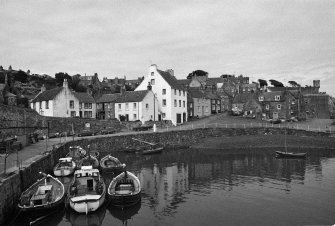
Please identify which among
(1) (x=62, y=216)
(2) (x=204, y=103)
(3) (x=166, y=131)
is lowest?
(1) (x=62, y=216)

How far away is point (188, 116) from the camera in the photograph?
278 ft

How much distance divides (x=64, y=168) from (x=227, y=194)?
64.0 ft

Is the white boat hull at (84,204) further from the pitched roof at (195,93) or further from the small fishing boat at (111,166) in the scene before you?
the pitched roof at (195,93)

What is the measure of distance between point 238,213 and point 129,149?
34.7 metres

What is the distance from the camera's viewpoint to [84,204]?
74.1 feet

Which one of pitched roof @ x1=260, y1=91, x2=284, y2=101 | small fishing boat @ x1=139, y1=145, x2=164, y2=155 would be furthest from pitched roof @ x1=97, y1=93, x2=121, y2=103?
pitched roof @ x1=260, y1=91, x2=284, y2=101

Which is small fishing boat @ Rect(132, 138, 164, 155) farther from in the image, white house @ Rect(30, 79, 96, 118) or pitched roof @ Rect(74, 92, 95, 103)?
pitched roof @ Rect(74, 92, 95, 103)

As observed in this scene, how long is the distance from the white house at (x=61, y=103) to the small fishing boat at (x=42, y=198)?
44992mm

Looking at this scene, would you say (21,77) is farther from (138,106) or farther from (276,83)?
(276,83)

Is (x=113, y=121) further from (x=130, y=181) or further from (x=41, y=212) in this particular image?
(x=41, y=212)

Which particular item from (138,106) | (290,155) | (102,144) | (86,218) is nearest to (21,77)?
(138,106)

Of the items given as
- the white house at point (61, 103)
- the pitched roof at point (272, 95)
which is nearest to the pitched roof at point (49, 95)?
the white house at point (61, 103)

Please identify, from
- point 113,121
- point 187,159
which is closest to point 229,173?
point 187,159

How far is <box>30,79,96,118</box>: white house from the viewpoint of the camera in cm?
6881
